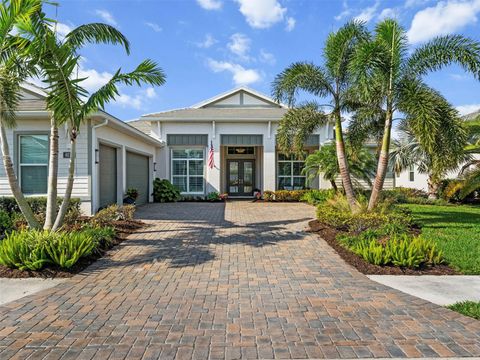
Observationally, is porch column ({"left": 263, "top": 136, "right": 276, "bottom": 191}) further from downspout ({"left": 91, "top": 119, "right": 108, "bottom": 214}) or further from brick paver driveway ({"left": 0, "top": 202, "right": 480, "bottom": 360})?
brick paver driveway ({"left": 0, "top": 202, "right": 480, "bottom": 360})

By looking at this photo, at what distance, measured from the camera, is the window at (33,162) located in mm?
11188

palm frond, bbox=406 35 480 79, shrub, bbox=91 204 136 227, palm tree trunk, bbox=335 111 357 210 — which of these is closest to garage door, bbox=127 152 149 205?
shrub, bbox=91 204 136 227

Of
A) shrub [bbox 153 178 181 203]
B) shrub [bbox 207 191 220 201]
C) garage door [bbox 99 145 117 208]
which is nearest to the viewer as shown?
garage door [bbox 99 145 117 208]

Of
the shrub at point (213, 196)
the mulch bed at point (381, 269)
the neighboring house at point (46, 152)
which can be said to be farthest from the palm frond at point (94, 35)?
the shrub at point (213, 196)

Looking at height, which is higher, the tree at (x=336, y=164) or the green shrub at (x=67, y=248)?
the tree at (x=336, y=164)

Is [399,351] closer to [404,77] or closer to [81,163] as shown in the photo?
[404,77]

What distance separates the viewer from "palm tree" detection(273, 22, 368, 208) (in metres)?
9.86

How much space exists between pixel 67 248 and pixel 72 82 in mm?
3387

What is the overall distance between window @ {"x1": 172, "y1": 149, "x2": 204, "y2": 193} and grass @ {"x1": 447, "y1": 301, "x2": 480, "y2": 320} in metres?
16.4

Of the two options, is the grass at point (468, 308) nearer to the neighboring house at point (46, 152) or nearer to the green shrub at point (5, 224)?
the green shrub at point (5, 224)

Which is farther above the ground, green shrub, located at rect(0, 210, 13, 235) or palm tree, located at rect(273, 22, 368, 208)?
palm tree, located at rect(273, 22, 368, 208)

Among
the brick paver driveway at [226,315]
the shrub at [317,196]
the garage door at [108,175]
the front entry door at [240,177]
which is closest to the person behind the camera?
the brick paver driveway at [226,315]

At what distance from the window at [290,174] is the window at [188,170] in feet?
16.7

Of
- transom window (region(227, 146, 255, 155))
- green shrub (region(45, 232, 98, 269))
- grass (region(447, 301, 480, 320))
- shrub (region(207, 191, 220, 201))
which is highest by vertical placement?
transom window (region(227, 146, 255, 155))
